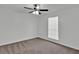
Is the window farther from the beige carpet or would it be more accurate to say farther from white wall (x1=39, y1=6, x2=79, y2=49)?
the beige carpet

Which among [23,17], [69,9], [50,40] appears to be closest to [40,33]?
[50,40]

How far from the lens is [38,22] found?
239 inches

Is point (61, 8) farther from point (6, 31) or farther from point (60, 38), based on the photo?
point (6, 31)

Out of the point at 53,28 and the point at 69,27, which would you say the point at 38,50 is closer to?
the point at 69,27

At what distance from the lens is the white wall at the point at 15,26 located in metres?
4.09

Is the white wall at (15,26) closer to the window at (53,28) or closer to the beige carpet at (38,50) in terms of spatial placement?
the beige carpet at (38,50)

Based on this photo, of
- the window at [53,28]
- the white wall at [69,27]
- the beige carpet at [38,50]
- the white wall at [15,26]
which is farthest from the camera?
the window at [53,28]

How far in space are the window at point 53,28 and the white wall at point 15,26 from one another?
50.5 inches

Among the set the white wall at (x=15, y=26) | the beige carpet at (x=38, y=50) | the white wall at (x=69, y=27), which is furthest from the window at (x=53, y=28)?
the white wall at (x=15, y=26)

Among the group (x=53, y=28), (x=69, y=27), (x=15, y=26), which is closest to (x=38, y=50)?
Result: (x=69, y=27)

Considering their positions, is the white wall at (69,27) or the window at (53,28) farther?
the window at (53,28)

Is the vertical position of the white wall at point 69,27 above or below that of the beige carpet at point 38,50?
above

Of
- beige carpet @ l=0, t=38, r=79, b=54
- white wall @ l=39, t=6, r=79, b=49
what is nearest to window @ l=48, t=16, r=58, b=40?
white wall @ l=39, t=6, r=79, b=49

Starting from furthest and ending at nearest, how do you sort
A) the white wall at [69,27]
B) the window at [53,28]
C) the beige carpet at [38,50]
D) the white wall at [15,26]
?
the window at [53,28] < the white wall at [15,26] < the white wall at [69,27] < the beige carpet at [38,50]
